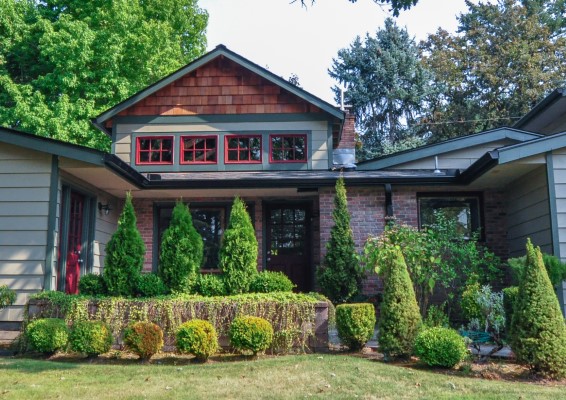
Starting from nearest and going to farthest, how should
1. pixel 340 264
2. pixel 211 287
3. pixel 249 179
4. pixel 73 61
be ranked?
pixel 211 287
pixel 340 264
pixel 249 179
pixel 73 61

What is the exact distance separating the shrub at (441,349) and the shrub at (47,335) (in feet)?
14.9

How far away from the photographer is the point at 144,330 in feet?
22.2

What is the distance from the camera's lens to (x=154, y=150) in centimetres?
1258

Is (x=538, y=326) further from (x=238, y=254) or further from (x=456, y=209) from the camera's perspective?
(x=456, y=209)

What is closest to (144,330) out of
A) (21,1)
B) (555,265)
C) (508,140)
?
(555,265)

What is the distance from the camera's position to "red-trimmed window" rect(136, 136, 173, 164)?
41.1ft

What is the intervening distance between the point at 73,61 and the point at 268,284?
13.2m

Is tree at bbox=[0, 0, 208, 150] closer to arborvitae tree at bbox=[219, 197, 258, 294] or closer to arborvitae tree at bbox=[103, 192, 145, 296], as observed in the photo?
arborvitae tree at bbox=[103, 192, 145, 296]

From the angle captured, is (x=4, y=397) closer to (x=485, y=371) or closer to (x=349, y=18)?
(x=485, y=371)

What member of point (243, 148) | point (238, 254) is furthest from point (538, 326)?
point (243, 148)

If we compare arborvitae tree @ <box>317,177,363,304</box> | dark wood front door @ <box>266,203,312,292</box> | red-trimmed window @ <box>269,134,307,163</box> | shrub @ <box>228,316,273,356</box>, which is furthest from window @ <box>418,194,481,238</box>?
shrub @ <box>228,316,273,356</box>

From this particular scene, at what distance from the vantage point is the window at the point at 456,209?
436 inches

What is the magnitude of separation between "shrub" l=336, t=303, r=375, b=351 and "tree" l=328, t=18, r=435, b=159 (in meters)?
18.6

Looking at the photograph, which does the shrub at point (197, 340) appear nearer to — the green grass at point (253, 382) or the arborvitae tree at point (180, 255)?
the green grass at point (253, 382)
